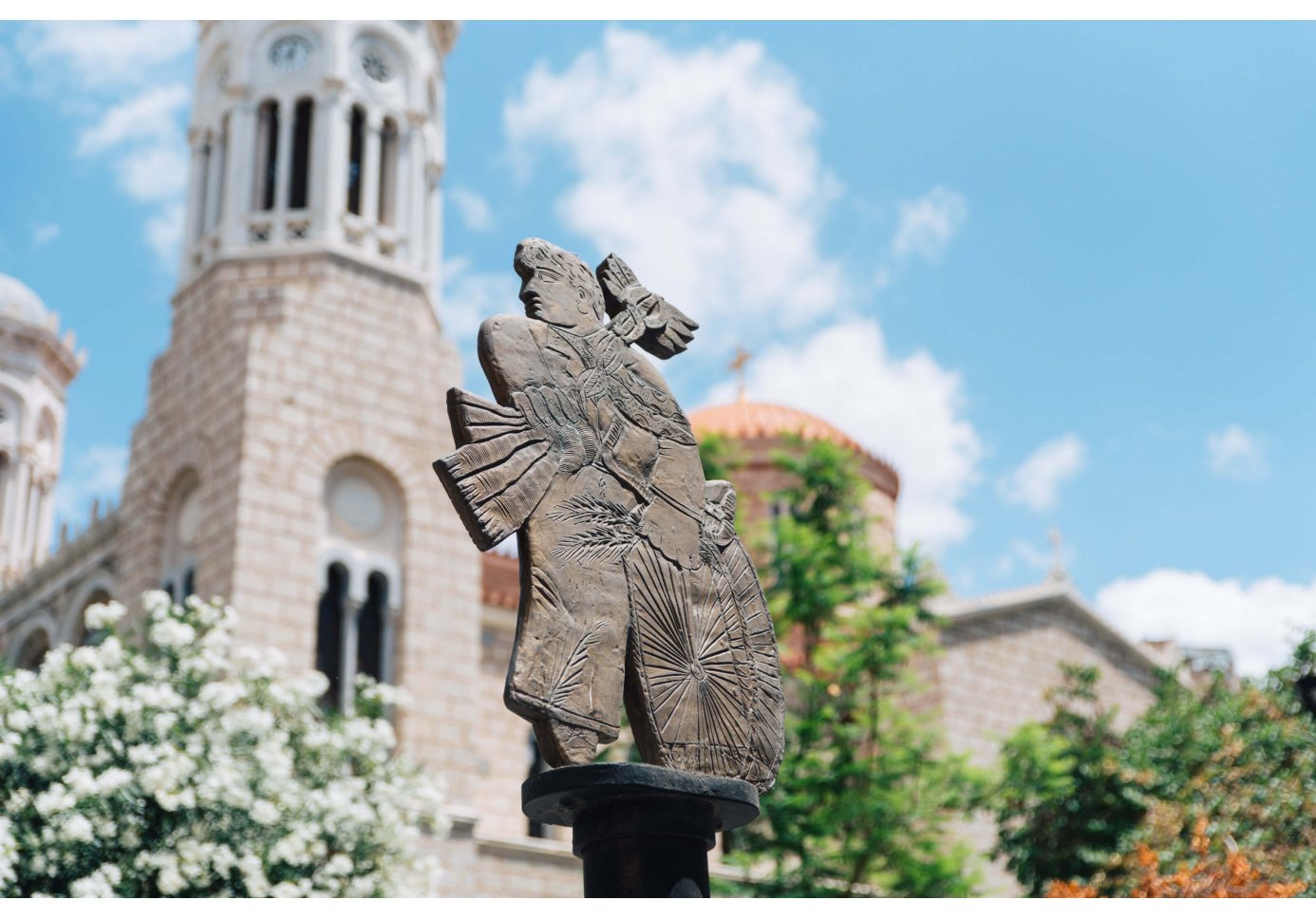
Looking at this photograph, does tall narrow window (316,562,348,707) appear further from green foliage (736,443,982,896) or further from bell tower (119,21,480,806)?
green foliage (736,443,982,896)

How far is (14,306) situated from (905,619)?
24402 mm

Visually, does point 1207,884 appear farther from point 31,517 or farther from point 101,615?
point 31,517

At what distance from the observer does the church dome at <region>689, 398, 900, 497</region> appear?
1007 inches

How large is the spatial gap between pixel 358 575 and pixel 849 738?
5.79 metres

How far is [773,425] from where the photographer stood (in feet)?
85.1

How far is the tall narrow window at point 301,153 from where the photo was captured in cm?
1967

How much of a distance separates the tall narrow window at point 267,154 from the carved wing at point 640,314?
15.0 meters

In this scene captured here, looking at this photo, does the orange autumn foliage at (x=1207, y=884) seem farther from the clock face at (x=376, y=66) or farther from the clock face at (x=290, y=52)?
the clock face at (x=290, y=52)

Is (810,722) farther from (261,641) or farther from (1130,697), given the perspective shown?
(1130,697)

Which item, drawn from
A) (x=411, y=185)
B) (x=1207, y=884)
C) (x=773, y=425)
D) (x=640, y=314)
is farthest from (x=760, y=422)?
(x=640, y=314)

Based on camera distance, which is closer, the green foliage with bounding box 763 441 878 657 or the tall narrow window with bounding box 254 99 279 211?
the green foliage with bounding box 763 441 878 657

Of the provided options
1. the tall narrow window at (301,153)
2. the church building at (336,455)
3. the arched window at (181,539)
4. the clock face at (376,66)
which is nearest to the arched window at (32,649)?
the church building at (336,455)

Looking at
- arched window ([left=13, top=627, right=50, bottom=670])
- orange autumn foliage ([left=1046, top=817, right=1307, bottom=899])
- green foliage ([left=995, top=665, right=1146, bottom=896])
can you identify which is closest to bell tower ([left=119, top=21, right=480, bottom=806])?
arched window ([left=13, top=627, right=50, bottom=670])

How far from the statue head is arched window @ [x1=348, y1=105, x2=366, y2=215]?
50.0 ft
